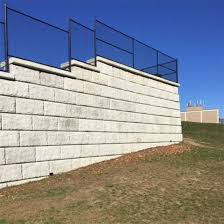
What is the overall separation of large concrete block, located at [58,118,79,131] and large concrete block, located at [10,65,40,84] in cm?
160

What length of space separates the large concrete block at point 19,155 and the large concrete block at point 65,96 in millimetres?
2018

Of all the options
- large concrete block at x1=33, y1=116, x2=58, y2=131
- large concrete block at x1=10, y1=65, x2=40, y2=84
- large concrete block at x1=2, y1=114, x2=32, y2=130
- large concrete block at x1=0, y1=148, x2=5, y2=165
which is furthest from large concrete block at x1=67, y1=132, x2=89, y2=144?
large concrete block at x1=0, y1=148, x2=5, y2=165

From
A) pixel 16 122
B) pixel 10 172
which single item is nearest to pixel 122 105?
pixel 16 122

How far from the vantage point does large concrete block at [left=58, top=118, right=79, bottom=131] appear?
13441mm

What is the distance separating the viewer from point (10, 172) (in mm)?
11633

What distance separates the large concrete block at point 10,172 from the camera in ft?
37.5

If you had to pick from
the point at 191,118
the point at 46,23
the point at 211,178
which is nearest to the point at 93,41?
the point at 46,23

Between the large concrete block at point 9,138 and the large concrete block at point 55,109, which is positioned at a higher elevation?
the large concrete block at point 55,109

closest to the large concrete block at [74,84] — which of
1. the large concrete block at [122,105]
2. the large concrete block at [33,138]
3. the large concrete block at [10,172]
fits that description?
the large concrete block at [122,105]

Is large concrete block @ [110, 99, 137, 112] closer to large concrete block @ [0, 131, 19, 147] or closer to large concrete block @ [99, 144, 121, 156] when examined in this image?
large concrete block @ [99, 144, 121, 156]

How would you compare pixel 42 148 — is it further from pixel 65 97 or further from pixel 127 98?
pixel 127 98

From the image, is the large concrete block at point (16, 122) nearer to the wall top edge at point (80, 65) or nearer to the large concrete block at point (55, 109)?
the large concrete block at point (55, 109)

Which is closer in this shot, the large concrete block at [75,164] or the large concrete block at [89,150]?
the large concrete block at [75,164]

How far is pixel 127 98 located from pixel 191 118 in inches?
3152
